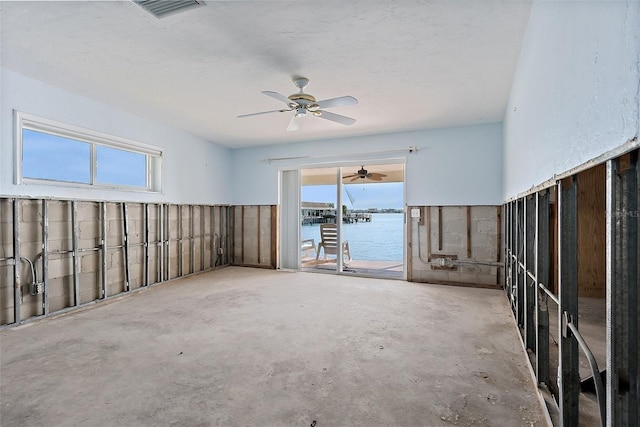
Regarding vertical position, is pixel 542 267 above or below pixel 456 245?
above

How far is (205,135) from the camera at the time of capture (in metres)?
6.19

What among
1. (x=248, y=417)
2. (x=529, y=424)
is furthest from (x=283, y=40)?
(x=529, y=424)

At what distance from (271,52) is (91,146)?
3180 mm

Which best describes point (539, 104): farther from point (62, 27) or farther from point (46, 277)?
point (46, 277)

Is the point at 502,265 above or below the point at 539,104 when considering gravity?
below

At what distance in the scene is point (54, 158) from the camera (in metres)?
4.03

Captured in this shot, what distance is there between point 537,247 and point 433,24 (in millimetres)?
1910

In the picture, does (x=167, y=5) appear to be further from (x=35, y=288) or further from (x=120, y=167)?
(x=35, y=288)

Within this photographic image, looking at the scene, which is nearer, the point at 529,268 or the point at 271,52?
the point at 529,268

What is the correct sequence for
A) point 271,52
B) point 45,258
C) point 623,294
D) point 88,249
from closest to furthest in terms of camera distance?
1. point 623,294
2. point 271,52
3. point 45,258
4. point 88,249

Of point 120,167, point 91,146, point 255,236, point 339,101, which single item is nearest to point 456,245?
point 339,101

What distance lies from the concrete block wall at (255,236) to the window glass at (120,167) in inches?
92.7


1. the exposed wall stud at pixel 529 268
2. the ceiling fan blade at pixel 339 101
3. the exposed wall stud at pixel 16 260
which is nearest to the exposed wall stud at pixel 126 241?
the exposed wall stud at pixel 16 260

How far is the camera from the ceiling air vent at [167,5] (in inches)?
89.3
